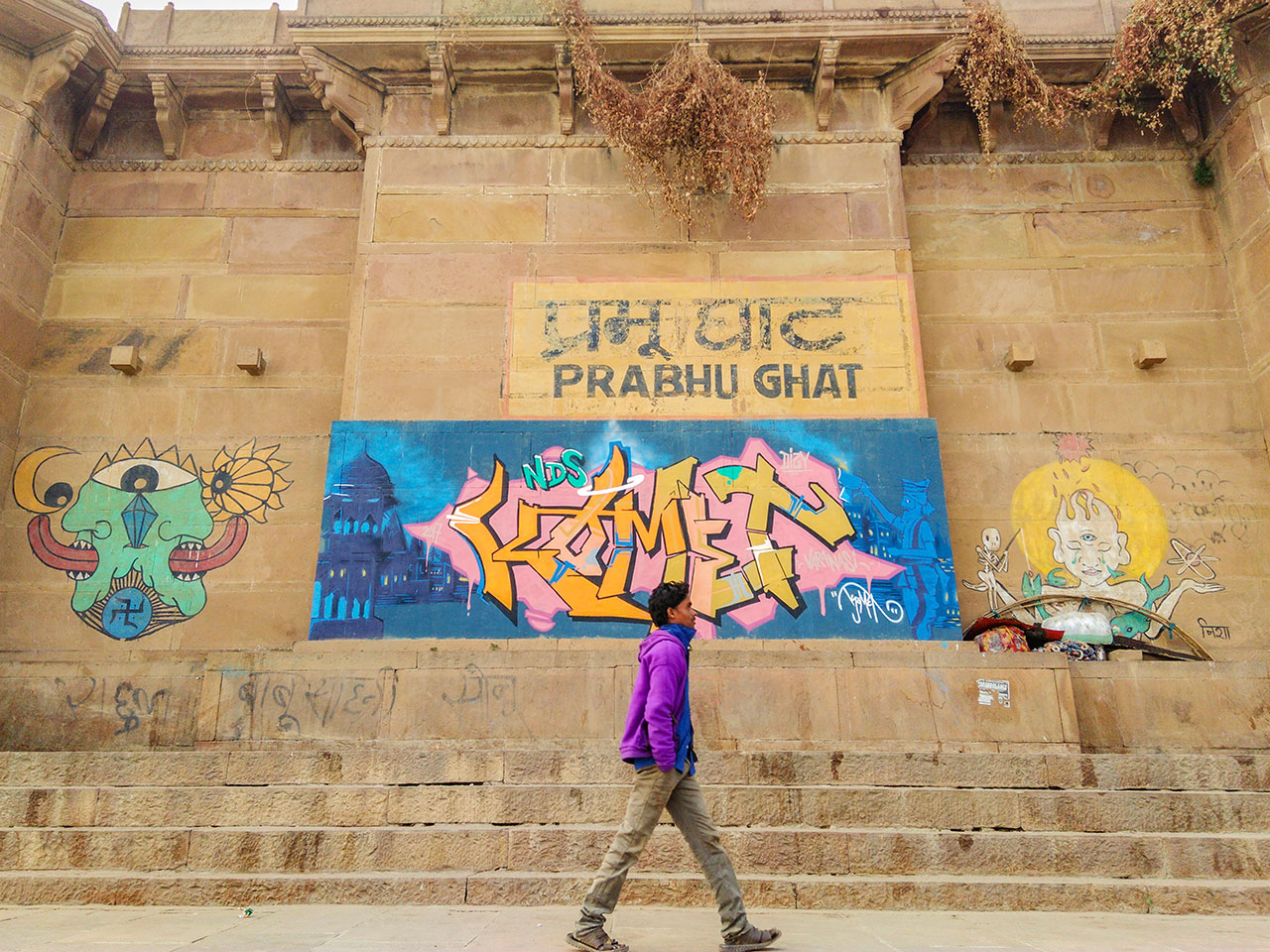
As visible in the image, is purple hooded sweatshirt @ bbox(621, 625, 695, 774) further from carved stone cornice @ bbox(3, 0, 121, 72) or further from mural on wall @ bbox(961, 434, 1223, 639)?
carved stone cornice @ bbox(3, 0, 121, 72)

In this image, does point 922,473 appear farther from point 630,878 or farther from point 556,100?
point 556,100

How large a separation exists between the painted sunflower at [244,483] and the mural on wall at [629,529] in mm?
1307

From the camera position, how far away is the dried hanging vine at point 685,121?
10367 mm

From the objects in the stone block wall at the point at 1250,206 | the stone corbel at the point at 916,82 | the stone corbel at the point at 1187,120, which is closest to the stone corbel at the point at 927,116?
the stone corbel at the point at 916,82

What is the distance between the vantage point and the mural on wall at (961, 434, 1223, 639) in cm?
1022

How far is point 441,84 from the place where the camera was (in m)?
11.1

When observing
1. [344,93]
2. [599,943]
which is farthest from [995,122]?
[599,943]

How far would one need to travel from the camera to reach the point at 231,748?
8.23 m

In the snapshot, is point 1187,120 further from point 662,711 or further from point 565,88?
point 662,711

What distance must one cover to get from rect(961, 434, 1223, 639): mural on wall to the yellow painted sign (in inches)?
74.7

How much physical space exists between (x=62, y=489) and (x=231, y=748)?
4473 millimetres

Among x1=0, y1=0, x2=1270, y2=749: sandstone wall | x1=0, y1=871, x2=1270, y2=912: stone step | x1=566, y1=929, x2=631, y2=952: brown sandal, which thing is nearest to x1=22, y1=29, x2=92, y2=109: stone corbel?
x1=0, y1=0, x2=1270, y2=749: sandstone wall

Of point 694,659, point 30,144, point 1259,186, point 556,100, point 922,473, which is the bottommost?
point 694,659

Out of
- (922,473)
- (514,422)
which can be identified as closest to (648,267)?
(514,422)
